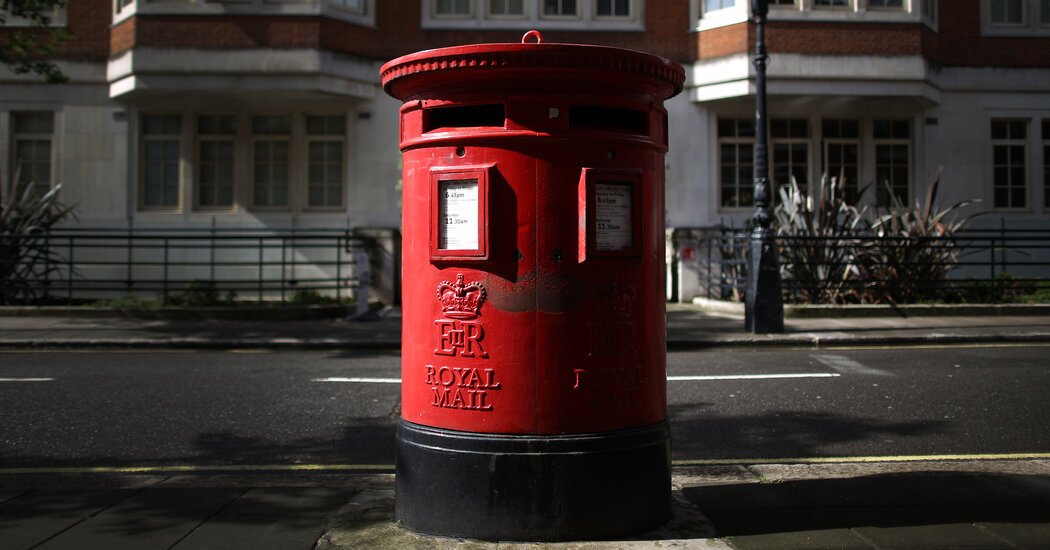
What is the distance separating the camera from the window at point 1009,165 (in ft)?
65.9

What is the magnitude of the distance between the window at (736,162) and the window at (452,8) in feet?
21.0

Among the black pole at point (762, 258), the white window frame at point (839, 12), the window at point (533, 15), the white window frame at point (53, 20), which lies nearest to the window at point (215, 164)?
the white window frame at point (53, 20)

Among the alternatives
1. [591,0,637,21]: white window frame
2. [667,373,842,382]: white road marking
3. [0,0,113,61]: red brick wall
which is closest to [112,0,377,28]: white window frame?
[0,0,113,61]: red brick wall

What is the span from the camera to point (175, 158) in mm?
18734

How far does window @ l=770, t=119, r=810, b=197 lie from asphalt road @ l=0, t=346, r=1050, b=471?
10.1 m

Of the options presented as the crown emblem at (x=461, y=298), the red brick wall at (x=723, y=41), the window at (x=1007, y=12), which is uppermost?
the window at (x=1007, y=12)

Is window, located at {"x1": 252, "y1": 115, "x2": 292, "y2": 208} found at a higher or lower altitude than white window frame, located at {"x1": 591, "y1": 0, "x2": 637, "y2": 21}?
A: lower

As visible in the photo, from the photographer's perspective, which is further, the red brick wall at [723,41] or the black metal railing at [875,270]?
the red brick wall at [723,41]

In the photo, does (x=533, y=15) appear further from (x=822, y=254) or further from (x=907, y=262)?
(x=907, y=262)

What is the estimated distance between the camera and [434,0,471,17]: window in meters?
19.0

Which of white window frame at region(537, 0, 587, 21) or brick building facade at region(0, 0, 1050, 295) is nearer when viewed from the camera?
brick building facade at region(0, 0, 1050, 295)

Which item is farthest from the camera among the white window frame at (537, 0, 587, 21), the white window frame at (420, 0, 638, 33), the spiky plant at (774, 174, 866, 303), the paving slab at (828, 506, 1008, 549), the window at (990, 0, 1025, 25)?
the window at (990, 0, 1025, 25)

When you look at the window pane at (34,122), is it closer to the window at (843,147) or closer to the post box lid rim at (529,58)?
the window at (843,147)

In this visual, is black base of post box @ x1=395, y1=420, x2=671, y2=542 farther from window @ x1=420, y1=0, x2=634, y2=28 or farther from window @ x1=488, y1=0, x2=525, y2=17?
window @ x1=488, y1=0, x2=525, y2=17
